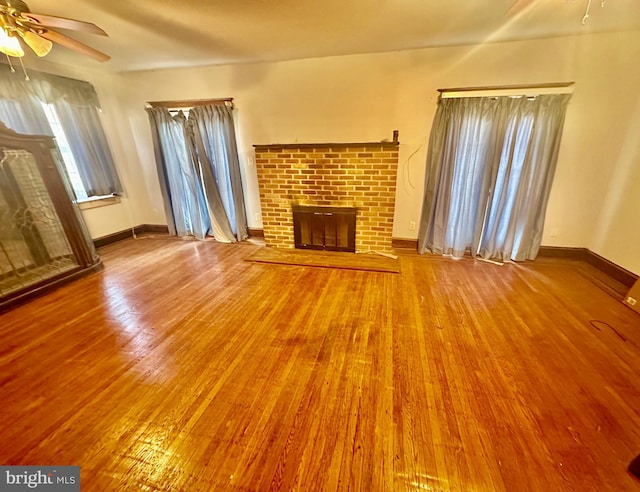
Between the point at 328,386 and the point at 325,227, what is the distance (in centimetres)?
227

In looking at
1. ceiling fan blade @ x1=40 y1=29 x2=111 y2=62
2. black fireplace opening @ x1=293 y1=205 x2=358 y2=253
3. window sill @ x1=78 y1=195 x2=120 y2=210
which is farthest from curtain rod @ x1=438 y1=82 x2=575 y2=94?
window sill @ x1=78 y1=195 x2=120 y2=210

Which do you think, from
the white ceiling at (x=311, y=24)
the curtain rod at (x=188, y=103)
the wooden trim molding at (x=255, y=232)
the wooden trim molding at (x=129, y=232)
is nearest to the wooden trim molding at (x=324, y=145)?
the curtain rod at (x=188, y=103)

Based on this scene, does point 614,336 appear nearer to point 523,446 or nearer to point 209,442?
point 523,446

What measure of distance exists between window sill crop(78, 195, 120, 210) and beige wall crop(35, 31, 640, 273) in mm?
161

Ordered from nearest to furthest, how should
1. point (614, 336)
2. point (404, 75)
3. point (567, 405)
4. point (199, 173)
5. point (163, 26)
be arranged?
1. point (567, 405)
2. point (614, 336)
3. point (163, 26)
4. point (404, 75)
5. point (199, 173)

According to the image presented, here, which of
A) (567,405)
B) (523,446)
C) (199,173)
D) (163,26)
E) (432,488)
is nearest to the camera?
(432,488)

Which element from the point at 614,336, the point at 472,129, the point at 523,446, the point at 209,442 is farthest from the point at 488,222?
the point at 209,442

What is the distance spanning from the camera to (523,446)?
1.22 meters

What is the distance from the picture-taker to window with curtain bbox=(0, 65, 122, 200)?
2.75 metres

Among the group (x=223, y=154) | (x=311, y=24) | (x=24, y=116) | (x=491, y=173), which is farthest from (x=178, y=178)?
(x=491, y=173)

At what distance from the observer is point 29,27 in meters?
1.64

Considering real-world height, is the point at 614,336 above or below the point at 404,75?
below

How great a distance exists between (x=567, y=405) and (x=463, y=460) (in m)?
0.76
